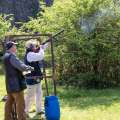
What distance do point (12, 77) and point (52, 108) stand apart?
51.9 inches

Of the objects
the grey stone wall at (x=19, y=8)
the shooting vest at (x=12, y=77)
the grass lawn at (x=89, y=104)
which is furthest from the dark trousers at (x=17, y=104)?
the grey stone wall at (x=19, y=8)

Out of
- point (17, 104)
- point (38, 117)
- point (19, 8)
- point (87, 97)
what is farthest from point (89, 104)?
point (19, 8)

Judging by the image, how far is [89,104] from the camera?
41.3 feet

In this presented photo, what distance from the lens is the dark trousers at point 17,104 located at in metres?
9.39

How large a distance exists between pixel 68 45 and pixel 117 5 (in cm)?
227

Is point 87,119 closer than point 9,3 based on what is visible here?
Yes

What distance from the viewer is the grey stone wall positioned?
47.9 meters

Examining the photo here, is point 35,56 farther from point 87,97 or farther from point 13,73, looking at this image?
point 87,97

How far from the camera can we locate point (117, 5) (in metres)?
16.2

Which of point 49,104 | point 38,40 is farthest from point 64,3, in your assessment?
point 49,104

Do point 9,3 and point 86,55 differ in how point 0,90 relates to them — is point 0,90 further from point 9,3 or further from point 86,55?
point 9,3

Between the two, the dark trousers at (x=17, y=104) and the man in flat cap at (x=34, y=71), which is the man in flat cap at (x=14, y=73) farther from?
the man in flat cap at (x=34, y=71)

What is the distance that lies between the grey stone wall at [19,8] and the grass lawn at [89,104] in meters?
32.4

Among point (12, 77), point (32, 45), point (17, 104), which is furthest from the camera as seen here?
point (32, 45)
